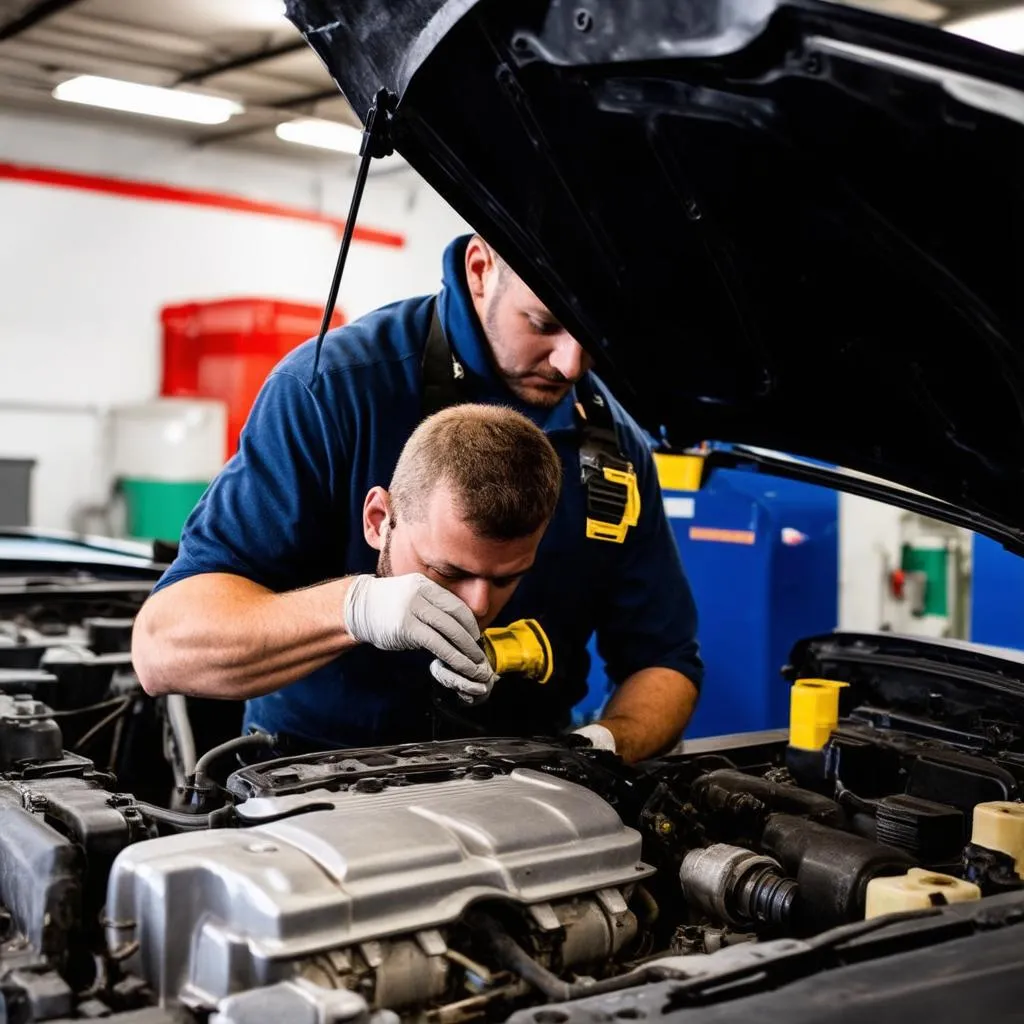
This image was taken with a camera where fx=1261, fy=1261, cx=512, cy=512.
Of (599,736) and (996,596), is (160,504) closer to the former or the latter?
(996,596)

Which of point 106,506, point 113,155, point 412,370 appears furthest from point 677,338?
point 113,155

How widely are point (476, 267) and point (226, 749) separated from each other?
0.89 m

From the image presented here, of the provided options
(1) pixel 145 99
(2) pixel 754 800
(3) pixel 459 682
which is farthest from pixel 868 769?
(1) pixel 145 99

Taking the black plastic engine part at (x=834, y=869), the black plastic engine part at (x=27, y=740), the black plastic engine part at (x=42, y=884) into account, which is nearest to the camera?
the black plastic engine part at (x=42, y=884)

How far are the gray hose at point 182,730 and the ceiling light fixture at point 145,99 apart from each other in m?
6.28

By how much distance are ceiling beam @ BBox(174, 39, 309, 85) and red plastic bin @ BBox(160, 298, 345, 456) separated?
136cm

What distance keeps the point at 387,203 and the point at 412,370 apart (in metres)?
8.30

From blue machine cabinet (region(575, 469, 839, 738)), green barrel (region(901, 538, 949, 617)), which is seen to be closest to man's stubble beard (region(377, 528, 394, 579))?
blue machine cabinet (region(575, 469, 839, 738))

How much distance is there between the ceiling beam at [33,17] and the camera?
243 inches

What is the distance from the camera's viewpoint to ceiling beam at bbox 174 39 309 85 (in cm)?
674

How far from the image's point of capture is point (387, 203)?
1002 centimetres

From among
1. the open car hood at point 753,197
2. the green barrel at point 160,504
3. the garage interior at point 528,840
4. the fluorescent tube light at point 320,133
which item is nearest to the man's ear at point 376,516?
the garage interior at point 528,840

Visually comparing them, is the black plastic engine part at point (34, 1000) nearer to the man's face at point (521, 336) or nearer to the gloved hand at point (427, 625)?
the gloved hand at point (427, 625)

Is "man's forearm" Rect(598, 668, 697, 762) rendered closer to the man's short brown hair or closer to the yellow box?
the man's short brown hair
